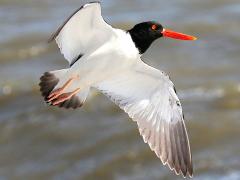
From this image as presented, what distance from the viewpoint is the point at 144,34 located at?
22.0 feet

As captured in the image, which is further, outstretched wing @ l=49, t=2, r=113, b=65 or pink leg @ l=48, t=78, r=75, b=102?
pink leg @ l=48, t=78, r=75, b=102

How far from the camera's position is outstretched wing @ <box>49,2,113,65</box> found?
639 centimetres

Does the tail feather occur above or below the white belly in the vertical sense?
below

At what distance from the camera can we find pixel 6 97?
1188 centimetres

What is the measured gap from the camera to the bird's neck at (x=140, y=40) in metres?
6.66

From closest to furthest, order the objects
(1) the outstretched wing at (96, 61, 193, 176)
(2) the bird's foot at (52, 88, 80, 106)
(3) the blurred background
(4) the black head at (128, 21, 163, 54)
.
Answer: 1. (4) the black head at (128, 21, 163, 54)
2. (2) the bird's foot at (52, 88, 80, 106)
3. (1) the outstretched wing at (96, 61, 193, 176)
4. (3) the blurred background

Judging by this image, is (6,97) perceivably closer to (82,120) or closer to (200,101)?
(82,120)

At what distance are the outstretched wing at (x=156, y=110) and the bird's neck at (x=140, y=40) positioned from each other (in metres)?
0.25

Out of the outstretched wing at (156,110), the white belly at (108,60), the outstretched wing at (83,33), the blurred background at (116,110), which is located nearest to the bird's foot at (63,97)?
the white belly at (108,60)

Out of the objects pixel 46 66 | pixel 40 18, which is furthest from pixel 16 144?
pixel 40 18

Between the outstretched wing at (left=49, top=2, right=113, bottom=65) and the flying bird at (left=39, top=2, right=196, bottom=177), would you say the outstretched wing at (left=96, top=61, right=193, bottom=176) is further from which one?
the outstretched wing at (left=49, top=2, right=113, bottom=65)

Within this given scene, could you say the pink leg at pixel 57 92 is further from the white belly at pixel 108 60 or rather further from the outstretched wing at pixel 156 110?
the outstretched wing at pixel 156 110

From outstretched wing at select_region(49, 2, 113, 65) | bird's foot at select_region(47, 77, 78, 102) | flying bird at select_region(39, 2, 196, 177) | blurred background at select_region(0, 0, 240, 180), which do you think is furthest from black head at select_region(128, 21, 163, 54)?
blurred background at select_region(0, 0, 240, 180)

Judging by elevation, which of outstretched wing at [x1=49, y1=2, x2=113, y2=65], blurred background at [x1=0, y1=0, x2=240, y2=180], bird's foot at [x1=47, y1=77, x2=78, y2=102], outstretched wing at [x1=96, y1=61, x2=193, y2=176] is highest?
outstretched wing at [x1=49, y1=2, x2=113, y2=65]
